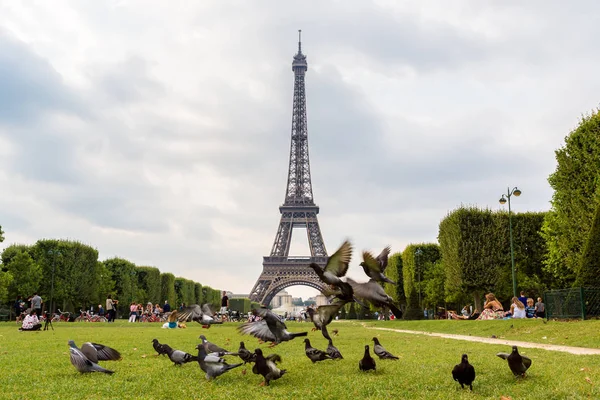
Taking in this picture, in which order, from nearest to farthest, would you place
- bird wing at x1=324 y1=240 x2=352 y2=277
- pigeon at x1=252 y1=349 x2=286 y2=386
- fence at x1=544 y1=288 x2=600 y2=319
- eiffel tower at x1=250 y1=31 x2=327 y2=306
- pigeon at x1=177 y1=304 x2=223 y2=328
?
bird wing at x1=324 y1=240 x2=352 y2=277
pigeon at x1=252 y1=349 x2=286 y2=386
pigeon at x1=177 y1=304 x2=223 y2=328
fence at x1=544 y1=288 x2=600 y2=319
eiffel tower at x1=250 y1=31 x2=327 y2=306

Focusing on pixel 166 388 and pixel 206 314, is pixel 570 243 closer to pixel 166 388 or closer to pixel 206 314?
pixel 206 314

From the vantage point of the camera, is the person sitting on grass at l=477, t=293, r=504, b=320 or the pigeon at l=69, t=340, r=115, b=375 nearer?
the pigeon at l=69, t=340, r=115, b=375

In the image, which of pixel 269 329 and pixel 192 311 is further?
pixel 192 311

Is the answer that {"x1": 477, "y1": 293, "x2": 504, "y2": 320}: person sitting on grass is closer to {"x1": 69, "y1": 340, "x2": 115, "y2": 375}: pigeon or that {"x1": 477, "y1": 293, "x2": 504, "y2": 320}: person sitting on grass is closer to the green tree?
{"x1": 69, "y1": 340, "x2": 115, "y2": 375}: pigeon

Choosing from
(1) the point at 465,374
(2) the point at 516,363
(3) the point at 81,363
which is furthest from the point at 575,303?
(3) the point at 81,363

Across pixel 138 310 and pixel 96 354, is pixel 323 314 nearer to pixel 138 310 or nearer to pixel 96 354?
pixel 96 354

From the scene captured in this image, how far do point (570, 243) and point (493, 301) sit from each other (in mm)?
4996

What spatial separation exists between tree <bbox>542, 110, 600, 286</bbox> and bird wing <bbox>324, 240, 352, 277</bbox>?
2264 cm

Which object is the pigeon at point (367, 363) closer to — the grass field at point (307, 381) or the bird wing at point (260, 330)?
the grass field at point (307, 381)

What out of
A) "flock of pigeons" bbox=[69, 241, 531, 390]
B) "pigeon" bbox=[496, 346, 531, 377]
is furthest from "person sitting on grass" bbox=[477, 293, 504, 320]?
"pigeon" bbox=[496, 346, 531, 377]

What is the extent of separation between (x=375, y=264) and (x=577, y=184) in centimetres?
2426

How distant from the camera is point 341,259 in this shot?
6352 millimetres

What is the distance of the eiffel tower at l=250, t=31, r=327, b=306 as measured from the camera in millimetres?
82688

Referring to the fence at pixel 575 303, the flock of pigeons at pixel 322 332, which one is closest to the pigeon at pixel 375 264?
the flock of pigeons at pixel 322 332
